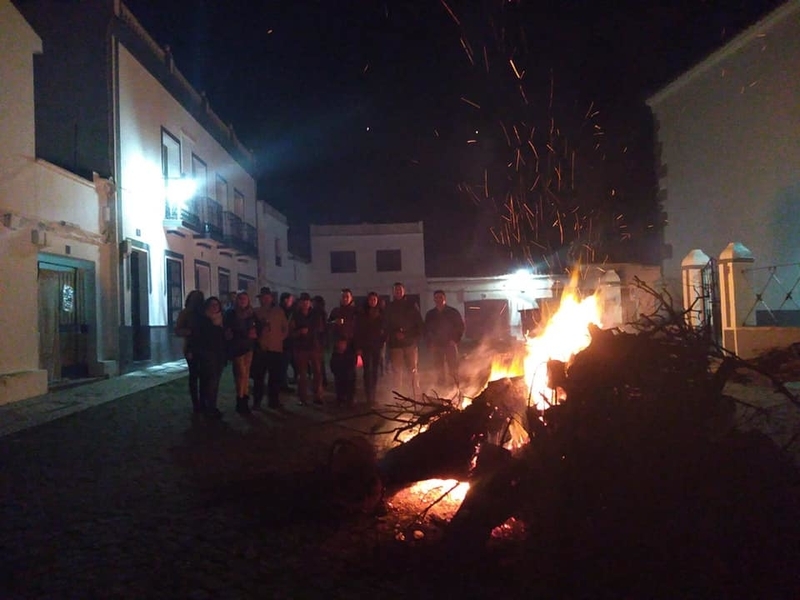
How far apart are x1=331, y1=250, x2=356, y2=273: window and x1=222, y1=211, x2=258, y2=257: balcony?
1208cm

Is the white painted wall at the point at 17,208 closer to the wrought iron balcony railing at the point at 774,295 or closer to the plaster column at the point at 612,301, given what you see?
the wrought iron balcony railing at the point at 774,295

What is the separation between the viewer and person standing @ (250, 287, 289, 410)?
819 cm

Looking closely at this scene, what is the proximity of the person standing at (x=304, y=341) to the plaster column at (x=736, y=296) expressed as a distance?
644 centimetres

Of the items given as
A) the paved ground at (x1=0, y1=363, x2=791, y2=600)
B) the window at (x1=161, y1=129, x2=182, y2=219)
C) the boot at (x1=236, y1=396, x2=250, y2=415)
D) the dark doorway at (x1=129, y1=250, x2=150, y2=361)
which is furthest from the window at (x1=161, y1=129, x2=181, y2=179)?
the paved ground at (x1=0, y1=363, x2=791, y2=600)

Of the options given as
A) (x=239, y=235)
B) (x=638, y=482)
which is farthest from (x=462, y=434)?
(x=239, y=235)

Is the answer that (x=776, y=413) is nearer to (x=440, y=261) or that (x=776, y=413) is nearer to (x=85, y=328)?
(x=85, y=328)

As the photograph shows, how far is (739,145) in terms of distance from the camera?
49.6 ft

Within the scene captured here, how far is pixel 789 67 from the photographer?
1348 centimetres

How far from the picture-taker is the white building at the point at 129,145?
13672mm

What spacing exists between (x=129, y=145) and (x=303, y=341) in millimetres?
8611

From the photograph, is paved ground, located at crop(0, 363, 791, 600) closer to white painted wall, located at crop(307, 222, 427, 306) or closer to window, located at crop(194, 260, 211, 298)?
window, located at crop(194, 260, 211, 298)

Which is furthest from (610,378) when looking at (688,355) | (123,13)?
(123,13)

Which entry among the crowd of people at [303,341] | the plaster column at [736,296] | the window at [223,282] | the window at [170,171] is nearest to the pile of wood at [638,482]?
the crowd of people at [303,341]

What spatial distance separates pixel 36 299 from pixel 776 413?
34.8ft
